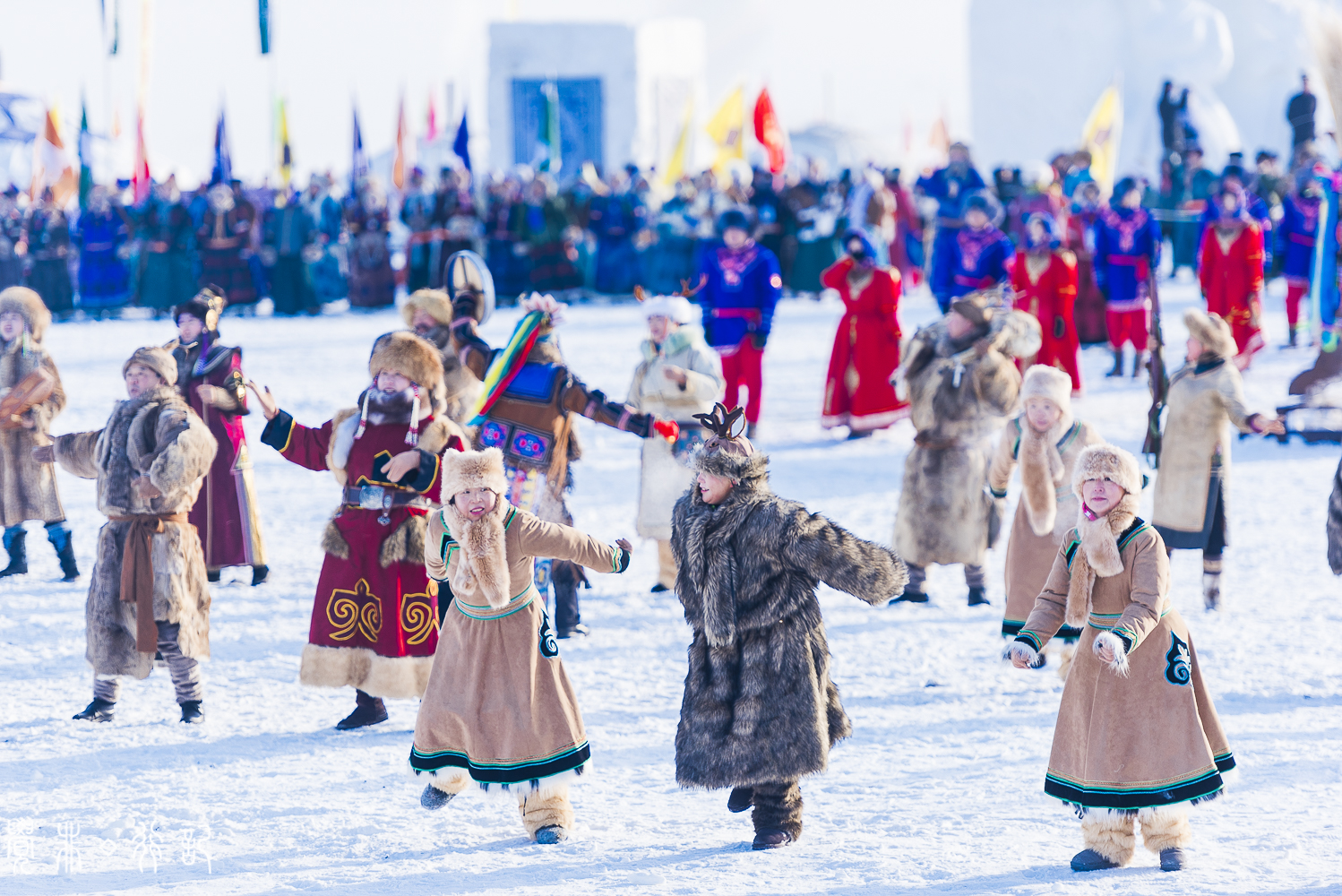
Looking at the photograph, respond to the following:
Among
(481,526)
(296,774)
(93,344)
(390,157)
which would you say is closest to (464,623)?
(481,526)

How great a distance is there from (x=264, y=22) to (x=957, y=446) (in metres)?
5.83

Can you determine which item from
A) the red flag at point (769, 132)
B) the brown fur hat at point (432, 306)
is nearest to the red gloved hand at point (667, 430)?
the brown fur hat at point (432, 306)

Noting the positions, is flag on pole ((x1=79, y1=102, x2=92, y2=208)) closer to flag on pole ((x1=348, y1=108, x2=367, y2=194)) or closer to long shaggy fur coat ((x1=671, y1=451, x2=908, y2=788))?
flag on pole ((x1=348, y1=108, x2=367, y2=194))

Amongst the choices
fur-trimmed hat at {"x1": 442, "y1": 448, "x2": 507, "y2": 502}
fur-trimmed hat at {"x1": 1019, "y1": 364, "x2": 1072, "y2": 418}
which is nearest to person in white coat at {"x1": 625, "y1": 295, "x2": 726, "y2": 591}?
fur-trimmed hat at {"x1": 1019, "y1": 364, "x2": 1072, "y2": 418}

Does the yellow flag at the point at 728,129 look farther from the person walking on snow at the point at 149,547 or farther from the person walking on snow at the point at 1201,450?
the person walking on snow at the point at 149,547

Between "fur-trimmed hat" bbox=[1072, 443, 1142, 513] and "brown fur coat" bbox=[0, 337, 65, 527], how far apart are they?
14.8 feet

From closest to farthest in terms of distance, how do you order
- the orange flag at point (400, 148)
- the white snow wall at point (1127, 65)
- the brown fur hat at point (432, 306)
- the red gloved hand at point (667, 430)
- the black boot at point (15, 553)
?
the red gloved hand at point (667, 430) < the brown fur hat at point (432, 306) < the black boot at point (15, 553) < the orange flag at point (400, 148) < the white snow wall at point (1127, 65)

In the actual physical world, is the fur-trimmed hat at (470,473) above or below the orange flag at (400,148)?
below

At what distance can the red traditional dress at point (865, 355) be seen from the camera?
9898 mm

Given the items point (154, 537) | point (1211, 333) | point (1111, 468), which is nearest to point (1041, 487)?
point (1211, 333)

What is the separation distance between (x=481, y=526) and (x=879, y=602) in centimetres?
102

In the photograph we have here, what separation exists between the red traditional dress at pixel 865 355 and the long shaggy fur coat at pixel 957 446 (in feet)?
10.6

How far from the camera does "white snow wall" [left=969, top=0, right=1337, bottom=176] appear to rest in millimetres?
28094

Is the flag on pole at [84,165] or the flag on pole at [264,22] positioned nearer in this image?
the flag on pole at [264,22]
